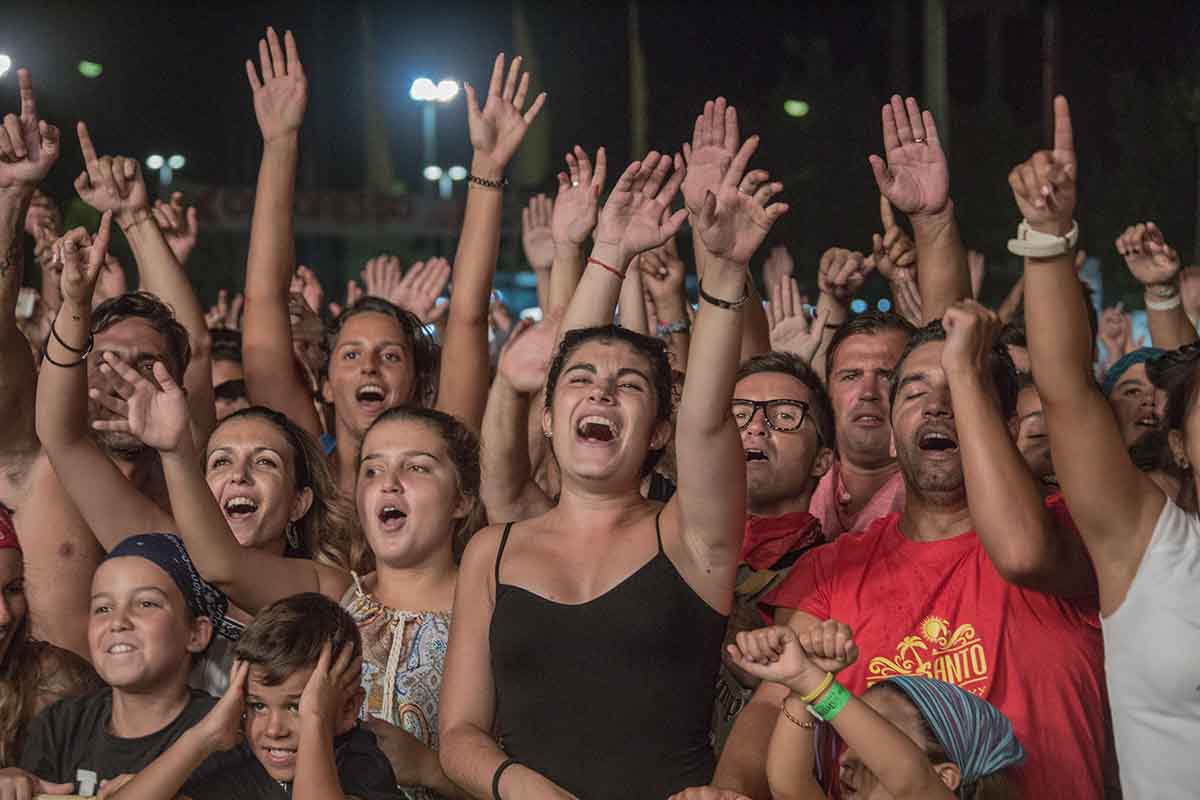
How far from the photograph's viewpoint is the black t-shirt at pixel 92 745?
372 centimetres

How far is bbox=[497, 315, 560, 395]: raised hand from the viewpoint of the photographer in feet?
14.7

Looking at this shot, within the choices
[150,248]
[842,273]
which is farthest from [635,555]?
[842,273]

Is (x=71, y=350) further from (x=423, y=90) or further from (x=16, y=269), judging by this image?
(x=423, y=90)

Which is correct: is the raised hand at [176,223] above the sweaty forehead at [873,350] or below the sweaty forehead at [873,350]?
above

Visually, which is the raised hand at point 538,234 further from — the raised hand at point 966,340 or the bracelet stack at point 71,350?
the raised hand at point 966,340

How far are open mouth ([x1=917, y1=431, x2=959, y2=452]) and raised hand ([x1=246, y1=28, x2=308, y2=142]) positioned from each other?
283 centimetres

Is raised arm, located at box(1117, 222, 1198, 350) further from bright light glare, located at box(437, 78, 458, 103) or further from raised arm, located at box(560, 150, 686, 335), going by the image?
bright light glare, located at box(437, 78, 458, 103)

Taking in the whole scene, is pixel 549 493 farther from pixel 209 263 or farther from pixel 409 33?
pixel 409 33

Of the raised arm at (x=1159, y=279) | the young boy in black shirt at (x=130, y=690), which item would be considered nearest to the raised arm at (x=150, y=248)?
the young boy in black shirt at (x=130, y=690)

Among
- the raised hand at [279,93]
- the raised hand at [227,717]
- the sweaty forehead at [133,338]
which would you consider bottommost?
the raised hand at [227,717]

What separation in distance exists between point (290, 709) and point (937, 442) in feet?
5.21

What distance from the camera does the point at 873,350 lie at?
16.3 ft

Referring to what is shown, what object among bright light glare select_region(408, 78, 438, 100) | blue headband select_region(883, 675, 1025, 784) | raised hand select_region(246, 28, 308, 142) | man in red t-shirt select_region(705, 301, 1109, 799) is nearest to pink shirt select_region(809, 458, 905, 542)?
man in red t-shirt select_region(705, 301, 1109, 799)

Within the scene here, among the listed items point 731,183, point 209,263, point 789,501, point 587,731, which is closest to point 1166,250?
point 789,501
